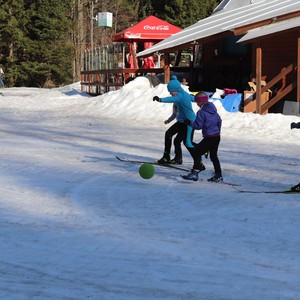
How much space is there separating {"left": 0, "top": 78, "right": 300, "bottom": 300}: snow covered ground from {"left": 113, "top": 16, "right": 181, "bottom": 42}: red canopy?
54.4 feet

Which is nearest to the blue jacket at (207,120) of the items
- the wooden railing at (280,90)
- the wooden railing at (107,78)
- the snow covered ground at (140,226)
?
the snow covered ground at (140,226)

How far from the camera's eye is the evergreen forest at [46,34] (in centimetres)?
5075

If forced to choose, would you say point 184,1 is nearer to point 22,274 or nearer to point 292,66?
point 292,66

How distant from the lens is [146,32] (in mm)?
29688

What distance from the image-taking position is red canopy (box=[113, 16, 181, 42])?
29062mm

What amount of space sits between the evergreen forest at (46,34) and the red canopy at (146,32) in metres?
20.5

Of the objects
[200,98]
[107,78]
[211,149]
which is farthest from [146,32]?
[211,149]

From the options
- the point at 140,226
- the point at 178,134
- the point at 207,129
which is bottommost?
the point at 140,226

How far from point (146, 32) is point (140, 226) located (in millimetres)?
24175

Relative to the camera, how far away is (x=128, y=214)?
695 cm

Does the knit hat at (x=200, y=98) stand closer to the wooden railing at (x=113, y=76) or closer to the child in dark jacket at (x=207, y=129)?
the child in dark jacket at (x=207, y=129)

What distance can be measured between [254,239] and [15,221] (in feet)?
8.33

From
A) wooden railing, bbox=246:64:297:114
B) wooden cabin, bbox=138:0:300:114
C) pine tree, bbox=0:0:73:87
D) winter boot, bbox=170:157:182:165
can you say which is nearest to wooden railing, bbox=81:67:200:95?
wooden cabin, bbox=138:0:300:114

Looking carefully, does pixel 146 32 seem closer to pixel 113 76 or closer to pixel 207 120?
pixel 113 76
